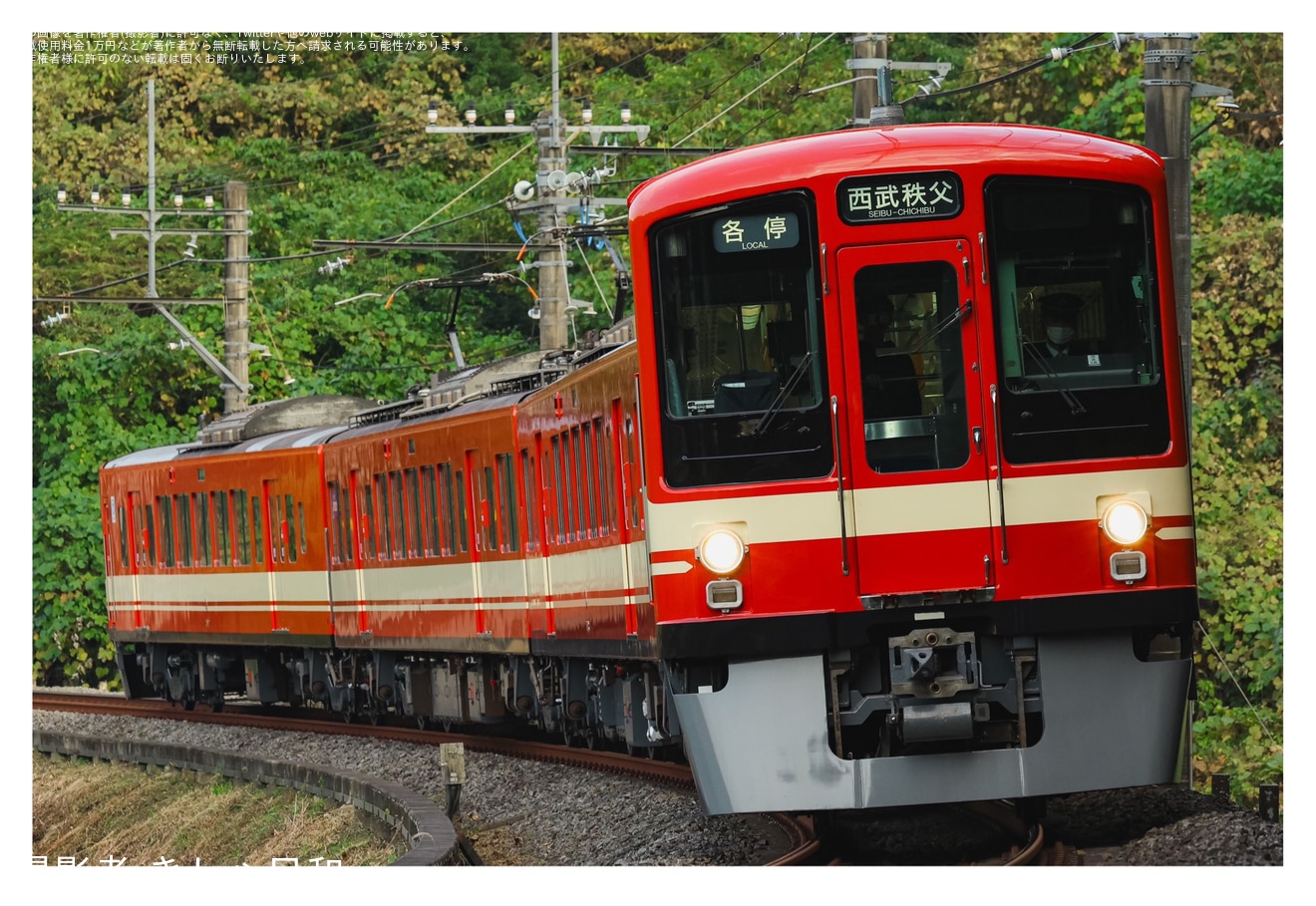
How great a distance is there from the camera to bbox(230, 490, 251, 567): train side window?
62.0 feet

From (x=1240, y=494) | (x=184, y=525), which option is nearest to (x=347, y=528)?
(x=184, y=525)

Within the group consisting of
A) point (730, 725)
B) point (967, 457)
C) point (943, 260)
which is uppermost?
point (943, 260)

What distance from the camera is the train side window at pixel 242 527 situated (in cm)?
1891

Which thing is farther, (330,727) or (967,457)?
(330,727)

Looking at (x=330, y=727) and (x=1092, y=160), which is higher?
(x=1092, y=160)

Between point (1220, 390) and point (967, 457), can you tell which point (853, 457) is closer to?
point (967, 457)

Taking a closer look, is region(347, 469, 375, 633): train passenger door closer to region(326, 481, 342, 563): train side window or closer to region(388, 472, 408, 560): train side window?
region(326, 481, 342, 563): train side window

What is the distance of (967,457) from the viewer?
27.1ft

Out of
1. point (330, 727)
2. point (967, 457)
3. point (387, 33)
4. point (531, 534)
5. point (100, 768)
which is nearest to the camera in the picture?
point (967, 457)

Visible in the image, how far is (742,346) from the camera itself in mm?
8422

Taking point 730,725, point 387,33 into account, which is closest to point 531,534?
point 387,33

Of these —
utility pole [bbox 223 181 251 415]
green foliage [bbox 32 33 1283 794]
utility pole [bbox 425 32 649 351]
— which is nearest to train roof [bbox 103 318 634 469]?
utility pole [bbox 223 181 251 415]

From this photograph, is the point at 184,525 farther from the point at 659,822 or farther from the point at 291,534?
the point at 659,822

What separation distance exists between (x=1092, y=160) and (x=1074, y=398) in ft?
2.98
